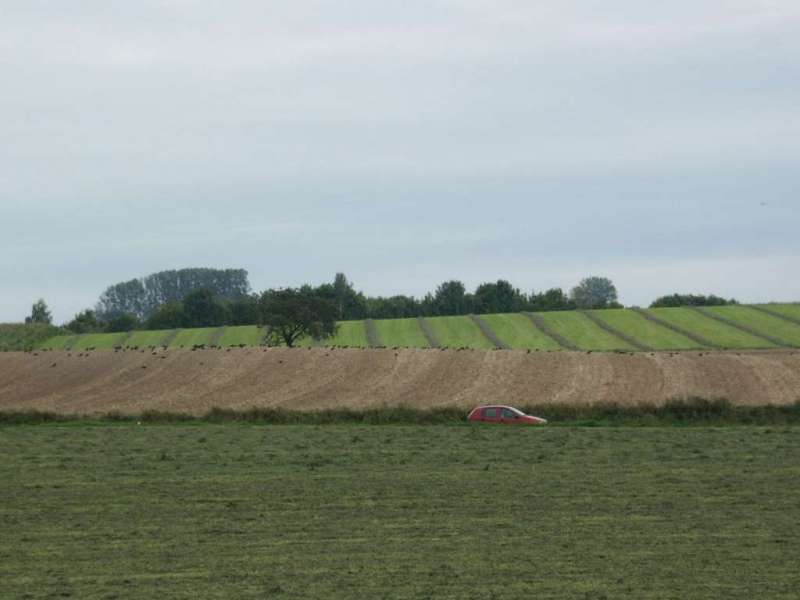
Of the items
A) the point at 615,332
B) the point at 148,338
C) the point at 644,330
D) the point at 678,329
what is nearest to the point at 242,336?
the point at 148,338

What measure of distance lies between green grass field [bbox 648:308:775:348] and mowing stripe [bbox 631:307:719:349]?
0.48 meters

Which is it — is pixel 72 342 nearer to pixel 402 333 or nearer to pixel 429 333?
pixel 402 333

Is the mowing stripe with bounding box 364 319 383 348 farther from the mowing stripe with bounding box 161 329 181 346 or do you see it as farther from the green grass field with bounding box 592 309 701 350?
the green grass field with bounding box 592 309 701 350

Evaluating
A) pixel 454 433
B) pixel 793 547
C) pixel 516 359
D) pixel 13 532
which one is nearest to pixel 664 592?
pixel 793 547

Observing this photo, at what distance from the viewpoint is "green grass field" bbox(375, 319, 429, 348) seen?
108m

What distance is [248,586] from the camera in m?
18.7

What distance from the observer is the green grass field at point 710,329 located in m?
96.8

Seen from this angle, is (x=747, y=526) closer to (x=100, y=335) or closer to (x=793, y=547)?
(x=793, y=547)

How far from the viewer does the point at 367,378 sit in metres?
71.9

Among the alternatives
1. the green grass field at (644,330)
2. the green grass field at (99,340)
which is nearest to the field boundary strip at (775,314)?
the green grass field at (644,330)

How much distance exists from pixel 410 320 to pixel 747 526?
344 ft

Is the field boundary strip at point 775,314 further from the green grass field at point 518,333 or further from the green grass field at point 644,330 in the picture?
the green grass field at point 518,333

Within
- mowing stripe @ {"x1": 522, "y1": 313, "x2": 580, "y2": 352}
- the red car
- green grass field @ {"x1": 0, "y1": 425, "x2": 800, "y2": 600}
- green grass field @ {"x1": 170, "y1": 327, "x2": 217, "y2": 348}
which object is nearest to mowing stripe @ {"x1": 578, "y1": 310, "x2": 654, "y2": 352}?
mowing stripe @ {"x1": 522, "y1": 313, "x2": 580, "y2": 352}

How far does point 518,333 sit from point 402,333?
12.2 m
